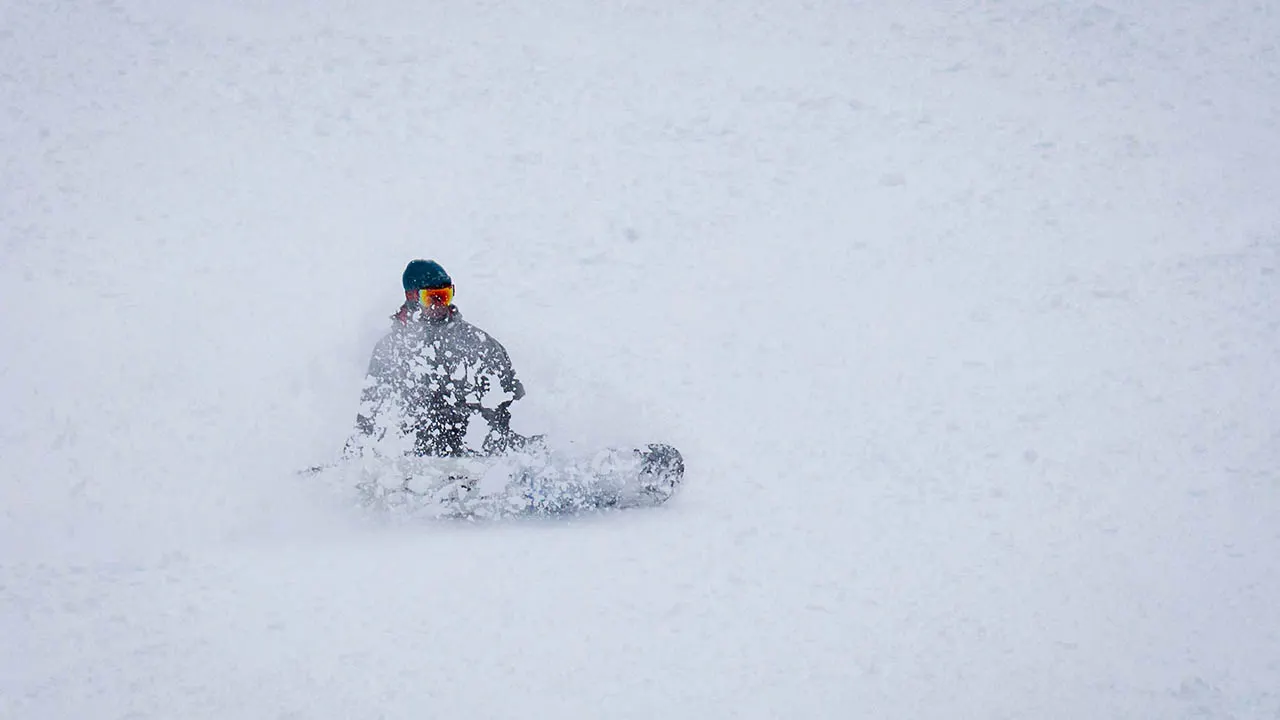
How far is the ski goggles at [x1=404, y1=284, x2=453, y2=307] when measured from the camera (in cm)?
460

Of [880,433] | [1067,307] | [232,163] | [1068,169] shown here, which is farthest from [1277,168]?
[232,163]

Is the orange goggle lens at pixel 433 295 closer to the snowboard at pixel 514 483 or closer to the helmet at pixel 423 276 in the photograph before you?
the helmet at pixel 423 276

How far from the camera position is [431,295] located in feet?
15.1

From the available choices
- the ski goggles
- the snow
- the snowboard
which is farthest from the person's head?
the snow

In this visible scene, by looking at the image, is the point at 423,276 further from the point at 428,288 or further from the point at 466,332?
the point at 466,332

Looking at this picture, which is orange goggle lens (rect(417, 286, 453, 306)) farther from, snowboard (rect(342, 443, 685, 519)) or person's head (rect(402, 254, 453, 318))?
snowboard (rect(342, 443, 685, 519))

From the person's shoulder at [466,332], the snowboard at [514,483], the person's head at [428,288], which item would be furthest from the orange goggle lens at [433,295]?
the snowboard at [514,483]

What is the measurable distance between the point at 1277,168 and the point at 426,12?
9354 millimetres

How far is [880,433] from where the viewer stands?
5.57 m

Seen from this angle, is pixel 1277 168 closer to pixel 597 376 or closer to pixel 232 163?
pixel 597 376

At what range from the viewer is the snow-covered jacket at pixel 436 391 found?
4.62m

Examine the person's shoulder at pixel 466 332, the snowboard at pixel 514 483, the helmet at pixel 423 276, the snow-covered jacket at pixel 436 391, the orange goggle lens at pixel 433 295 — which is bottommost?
the snowboard at pixel 514 483

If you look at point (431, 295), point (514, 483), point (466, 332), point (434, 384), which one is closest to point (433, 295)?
point (431, 295)

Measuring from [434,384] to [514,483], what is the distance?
83cm
